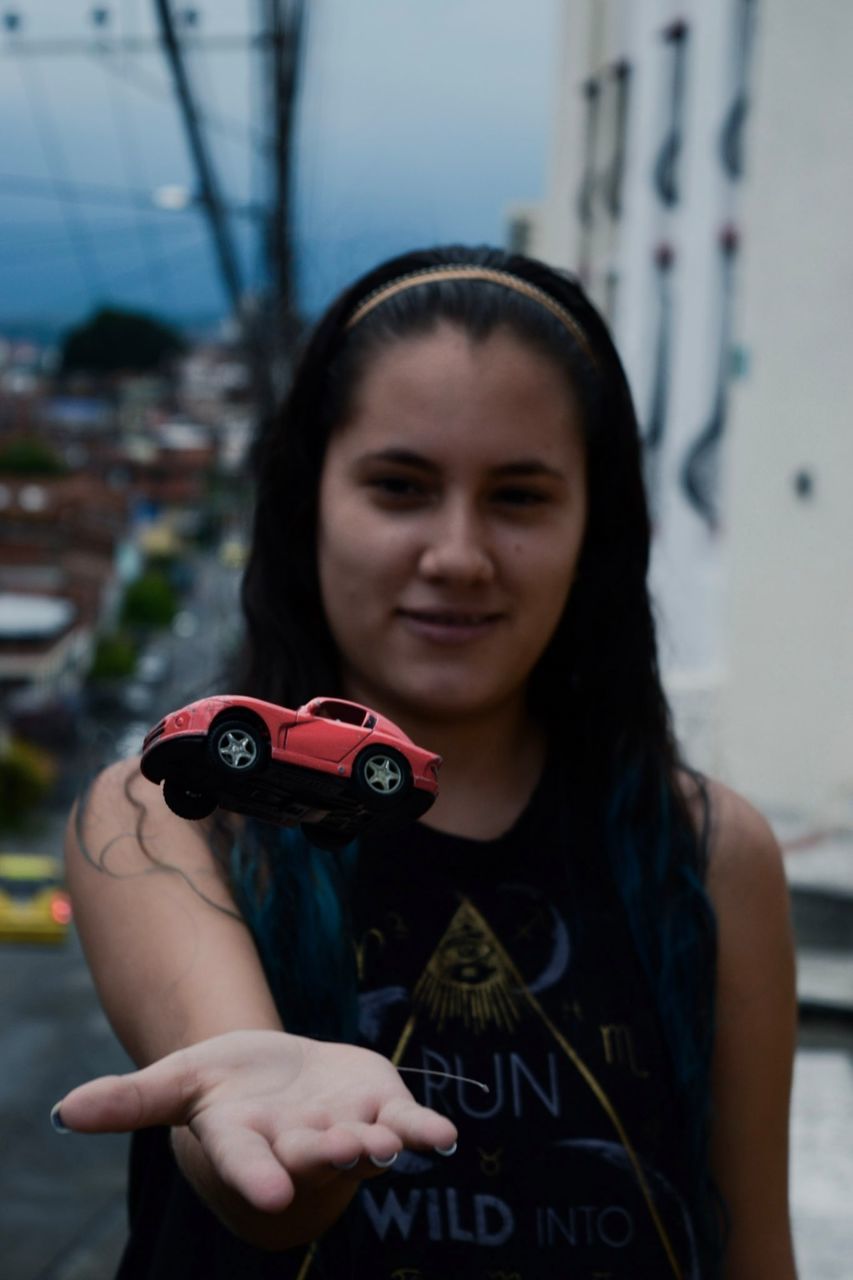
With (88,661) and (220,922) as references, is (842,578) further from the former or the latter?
(88,661)

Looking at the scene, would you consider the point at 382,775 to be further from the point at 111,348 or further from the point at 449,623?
the point at 111,348

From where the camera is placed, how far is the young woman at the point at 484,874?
1.59 m

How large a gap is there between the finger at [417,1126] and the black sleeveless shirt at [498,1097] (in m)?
0.60

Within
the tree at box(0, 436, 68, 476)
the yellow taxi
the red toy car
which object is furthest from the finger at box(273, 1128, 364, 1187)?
the tree at box(0, 436, 68, 476)

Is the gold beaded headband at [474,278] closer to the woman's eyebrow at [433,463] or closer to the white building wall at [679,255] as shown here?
the woman's eyebrow at [433,463]

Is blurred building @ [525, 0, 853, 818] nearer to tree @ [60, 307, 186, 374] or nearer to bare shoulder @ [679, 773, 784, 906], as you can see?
bare shoulder @ [679, 773, 784, 906]

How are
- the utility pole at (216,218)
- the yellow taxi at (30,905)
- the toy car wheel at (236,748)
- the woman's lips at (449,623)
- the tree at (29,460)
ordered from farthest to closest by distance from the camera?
the tree at (29,460) < the yellow taxi at (30,905) < the utility pole at (216,218) < the woman's lips at (449,623) < the toy car wheel at (236,748)

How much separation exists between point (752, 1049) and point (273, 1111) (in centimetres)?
102

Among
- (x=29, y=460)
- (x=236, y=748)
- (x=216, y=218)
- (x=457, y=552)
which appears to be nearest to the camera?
(x=236, y=748)

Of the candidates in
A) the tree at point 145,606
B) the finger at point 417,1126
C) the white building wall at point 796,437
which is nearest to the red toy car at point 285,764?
the finger at point 417,1126

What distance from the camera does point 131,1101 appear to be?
1155 millimetres

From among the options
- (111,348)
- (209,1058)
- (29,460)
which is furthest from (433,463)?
(111,348)

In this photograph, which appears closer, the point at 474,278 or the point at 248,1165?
the point at 248,1165

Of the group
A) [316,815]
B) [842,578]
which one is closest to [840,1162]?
[316,815]
